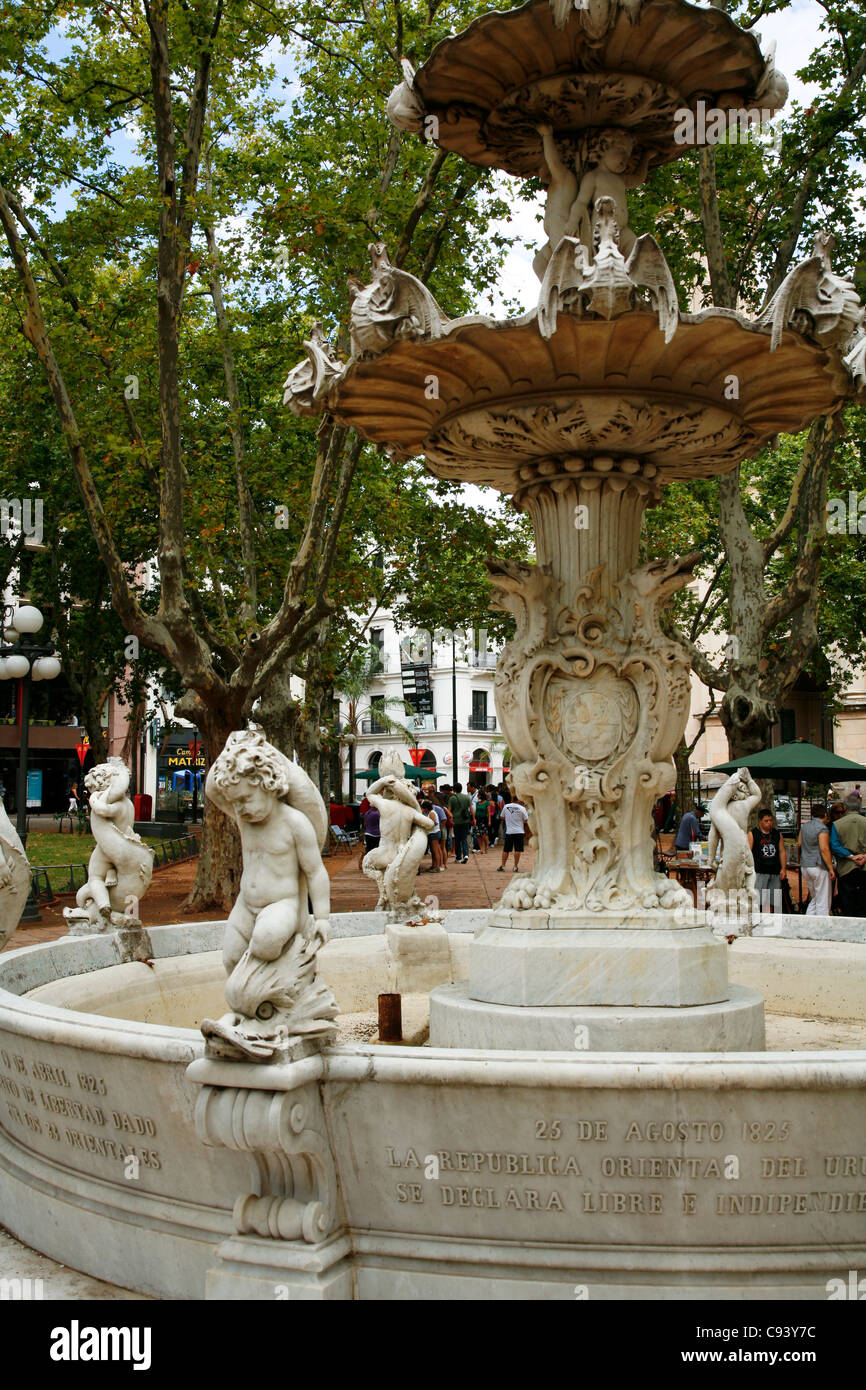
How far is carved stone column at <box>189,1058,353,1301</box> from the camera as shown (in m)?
4.06

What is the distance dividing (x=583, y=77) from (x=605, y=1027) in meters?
4.60

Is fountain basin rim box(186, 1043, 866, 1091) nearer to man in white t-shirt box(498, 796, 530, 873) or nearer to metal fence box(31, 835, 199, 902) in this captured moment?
metal fence box(31, 835, 199, 902)

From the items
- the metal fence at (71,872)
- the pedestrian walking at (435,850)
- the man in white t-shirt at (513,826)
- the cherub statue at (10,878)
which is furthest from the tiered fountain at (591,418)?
the pedestrian walking at (435,850)

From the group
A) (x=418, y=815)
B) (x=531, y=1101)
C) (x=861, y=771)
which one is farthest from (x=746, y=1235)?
(x=861, y=771)

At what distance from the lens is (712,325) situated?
534cm

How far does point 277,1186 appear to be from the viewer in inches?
167

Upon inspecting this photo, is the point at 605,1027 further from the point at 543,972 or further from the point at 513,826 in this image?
the point at 513,826

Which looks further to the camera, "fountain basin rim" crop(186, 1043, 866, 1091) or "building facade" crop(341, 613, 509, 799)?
"building facade" crop(341, 613, 509, 799)

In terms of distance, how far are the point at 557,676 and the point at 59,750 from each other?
151 ft

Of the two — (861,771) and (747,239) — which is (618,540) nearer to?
(861,771)

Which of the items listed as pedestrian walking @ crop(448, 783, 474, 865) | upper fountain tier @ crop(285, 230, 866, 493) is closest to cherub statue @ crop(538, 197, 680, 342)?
upper fountain tier @ crop(285, 230, 866, 493)

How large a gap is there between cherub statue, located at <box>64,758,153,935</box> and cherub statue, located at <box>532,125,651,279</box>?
436 centimetres

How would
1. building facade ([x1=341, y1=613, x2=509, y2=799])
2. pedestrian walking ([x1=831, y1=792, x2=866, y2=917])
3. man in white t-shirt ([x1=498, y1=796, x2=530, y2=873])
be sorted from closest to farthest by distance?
pedestrian walking ([x1=831, y1=792, x2=866, y2=917]) → man in white t-shirt ([x1=498, y1=796, x2=530, y2=873]) → building facade ([x1=341, y1=613, x2=509, y2=799])

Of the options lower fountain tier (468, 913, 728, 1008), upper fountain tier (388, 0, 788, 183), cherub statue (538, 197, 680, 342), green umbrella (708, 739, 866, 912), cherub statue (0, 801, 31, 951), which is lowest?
lower fountain tier (468, 913, 728, 1008)
